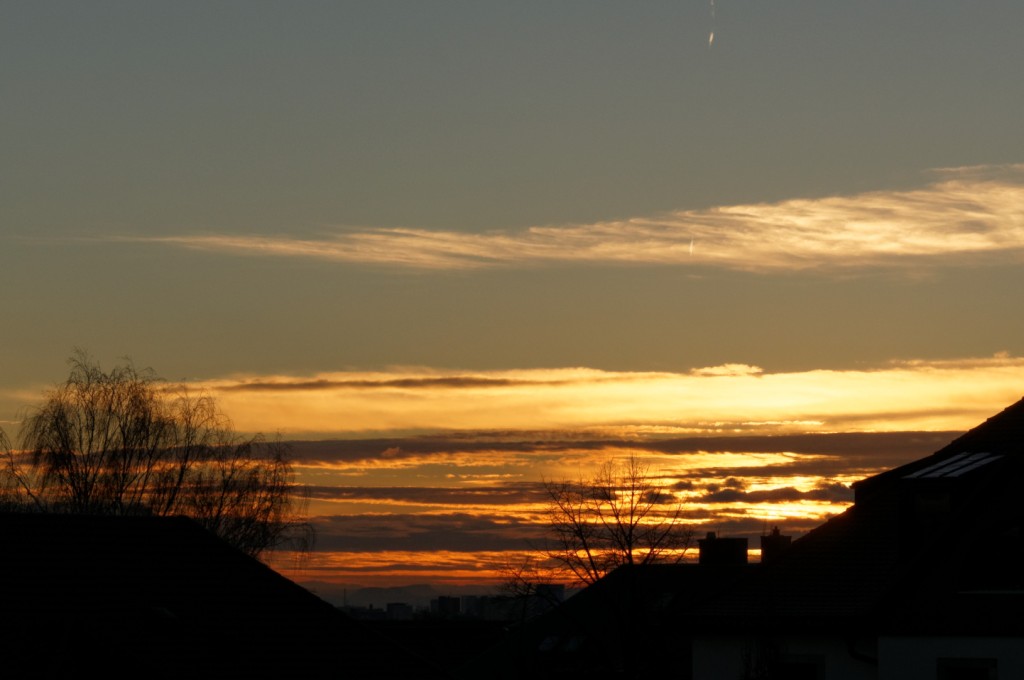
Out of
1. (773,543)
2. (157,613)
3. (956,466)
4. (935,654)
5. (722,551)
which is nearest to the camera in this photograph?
(157,613)

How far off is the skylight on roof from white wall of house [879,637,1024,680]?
4044 mm

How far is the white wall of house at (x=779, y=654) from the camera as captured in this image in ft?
114

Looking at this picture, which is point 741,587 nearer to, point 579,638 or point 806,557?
point 806,557

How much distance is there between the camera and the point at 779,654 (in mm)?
35125

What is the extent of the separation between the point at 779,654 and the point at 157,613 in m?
14.8

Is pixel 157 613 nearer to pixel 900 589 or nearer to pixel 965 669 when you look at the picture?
pixel 900 589

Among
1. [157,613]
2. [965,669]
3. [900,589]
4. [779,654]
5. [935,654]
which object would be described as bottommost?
[965,669]

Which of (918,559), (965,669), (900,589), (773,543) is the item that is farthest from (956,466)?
(773,543)

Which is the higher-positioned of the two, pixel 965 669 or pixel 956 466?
pixel 956 466

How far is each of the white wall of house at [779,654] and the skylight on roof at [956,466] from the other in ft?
14.4

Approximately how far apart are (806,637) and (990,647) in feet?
14.9

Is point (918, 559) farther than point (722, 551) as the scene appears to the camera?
No

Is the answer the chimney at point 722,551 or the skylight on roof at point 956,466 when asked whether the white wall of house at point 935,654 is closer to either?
the skylight on roof at point 956,466

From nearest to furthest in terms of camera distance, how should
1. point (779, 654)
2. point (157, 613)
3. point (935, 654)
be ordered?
point (157, 613)
point (935, 654)
point (779, 654)
